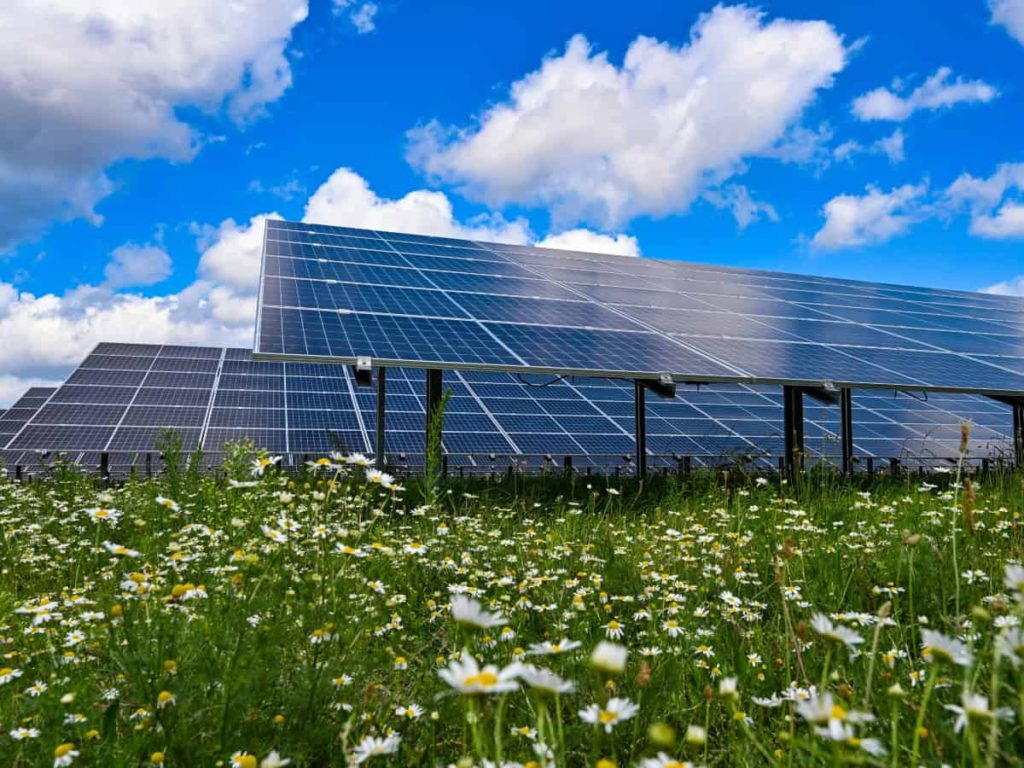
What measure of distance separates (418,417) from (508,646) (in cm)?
1720

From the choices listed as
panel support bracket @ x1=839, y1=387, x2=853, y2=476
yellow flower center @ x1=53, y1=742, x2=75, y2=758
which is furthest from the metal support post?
yellow flower center @ x1=53, y1=742, x2=75, y2=758

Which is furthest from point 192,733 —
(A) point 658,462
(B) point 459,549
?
(A) point 658,462

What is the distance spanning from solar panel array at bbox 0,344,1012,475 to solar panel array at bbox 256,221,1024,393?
2446 mm

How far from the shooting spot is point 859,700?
9.86ft

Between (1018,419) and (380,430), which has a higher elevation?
(380,430)

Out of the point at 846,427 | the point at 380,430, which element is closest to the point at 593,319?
A: the point at 380,430

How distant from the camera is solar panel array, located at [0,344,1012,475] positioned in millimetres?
18453

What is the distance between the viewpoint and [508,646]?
3.89 metres

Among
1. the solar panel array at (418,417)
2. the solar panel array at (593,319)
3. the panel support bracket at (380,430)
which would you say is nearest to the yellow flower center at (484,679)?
the solar panel array at (593,319)

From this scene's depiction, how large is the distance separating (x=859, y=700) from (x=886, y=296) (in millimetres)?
25342

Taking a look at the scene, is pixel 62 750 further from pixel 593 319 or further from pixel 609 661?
pixel 593 319

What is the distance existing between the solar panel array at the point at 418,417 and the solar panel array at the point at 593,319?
245 centimetres

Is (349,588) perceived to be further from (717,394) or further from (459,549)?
(717,394)

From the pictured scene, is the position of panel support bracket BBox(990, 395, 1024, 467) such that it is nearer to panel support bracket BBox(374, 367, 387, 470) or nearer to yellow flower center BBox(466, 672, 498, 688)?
panel support bracket BBox(374, 367, 387, 470)
